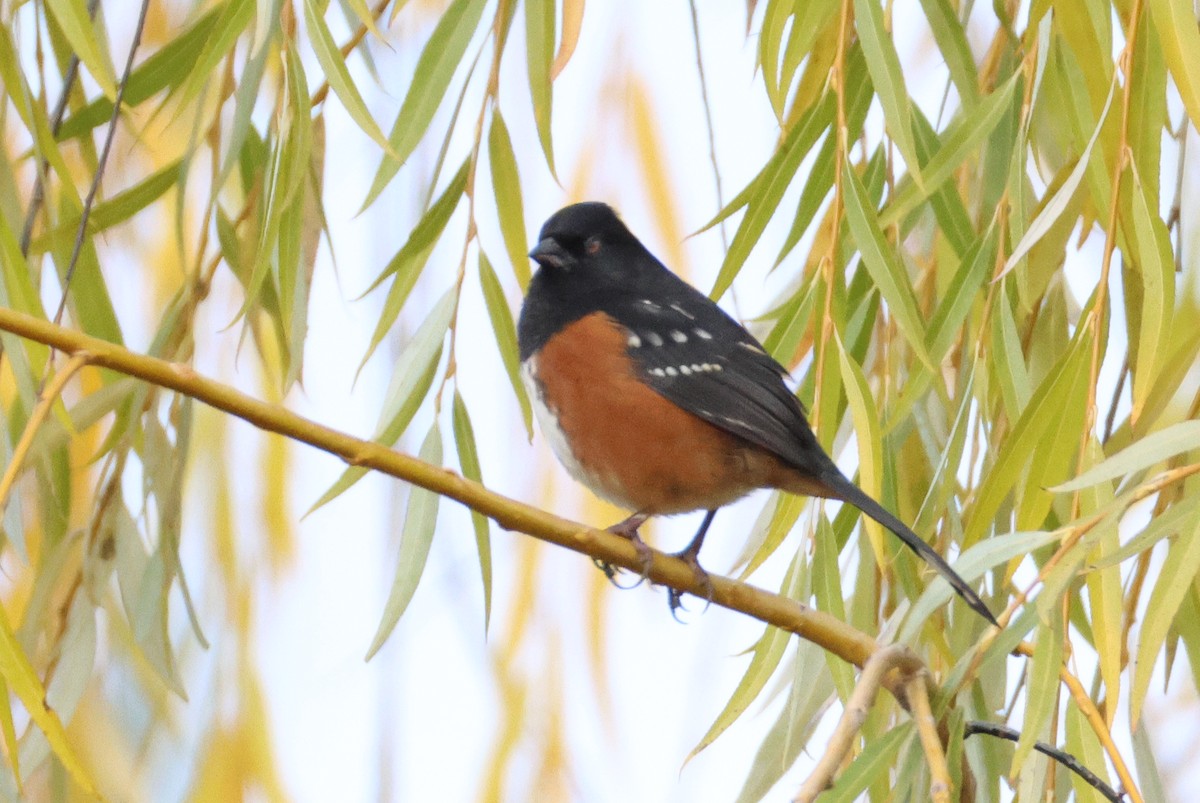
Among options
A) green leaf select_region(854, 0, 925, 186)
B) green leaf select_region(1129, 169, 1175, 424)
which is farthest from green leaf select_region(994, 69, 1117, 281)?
green leaf select_region(854, 0, 925, 186)

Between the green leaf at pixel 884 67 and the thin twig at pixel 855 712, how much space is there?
622 mm

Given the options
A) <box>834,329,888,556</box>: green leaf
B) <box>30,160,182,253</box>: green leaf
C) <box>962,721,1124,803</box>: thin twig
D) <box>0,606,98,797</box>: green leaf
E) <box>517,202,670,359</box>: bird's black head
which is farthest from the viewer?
<box>517,202,670,359</box>: bird's black head

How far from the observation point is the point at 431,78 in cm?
185

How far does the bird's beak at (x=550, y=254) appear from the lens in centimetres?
244

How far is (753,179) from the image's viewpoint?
6.31 ft

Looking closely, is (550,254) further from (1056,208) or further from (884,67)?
(1056,208)

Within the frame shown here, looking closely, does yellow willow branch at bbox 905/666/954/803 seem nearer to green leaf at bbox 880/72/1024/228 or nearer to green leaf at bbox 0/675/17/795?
green leaf at bbox 880/72/1024/228

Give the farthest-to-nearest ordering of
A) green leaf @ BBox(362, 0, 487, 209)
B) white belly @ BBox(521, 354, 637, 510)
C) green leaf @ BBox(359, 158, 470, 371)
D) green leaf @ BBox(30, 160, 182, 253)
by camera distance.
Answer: white belly @ BBox(521, 354, 637, 510)
green leaf @ BBox(30, 160, 182, 253)
green leaf @ BBox(359, 158, 470, 371)
green leaf @ BBox(362, 0, 487, 209)

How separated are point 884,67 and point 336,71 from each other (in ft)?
2.18

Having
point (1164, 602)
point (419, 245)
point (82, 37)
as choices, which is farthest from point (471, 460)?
point (1164, 602)

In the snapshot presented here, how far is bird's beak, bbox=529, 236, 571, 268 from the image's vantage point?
8.00 ft

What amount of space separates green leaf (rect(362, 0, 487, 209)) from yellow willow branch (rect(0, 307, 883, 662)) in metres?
0.58

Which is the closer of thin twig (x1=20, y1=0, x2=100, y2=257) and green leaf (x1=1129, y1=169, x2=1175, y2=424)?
green leaf (x1=1129, y1=169, x2=1175, y2=424)

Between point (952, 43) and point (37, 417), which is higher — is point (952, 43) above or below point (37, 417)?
above
